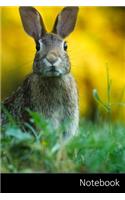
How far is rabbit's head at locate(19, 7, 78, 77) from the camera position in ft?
29.0

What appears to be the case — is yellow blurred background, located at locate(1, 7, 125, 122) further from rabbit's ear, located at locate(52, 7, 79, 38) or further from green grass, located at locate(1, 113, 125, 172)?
green grass, located at locate(1, 113, 125, 172)

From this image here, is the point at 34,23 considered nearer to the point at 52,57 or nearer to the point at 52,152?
the point at 52,57

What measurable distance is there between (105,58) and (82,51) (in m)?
0.65

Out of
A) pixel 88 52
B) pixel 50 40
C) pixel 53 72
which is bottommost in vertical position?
pixel 53 72

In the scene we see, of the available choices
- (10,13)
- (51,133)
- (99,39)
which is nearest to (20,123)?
(51,133)

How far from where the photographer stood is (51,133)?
7.84m

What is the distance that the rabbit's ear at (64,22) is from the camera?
9195 millimetres

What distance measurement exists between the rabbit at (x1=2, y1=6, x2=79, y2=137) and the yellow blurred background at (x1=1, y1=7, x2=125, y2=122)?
2245 mm

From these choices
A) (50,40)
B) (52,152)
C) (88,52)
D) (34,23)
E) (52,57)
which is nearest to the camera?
(52,152)

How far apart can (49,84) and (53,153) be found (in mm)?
1684

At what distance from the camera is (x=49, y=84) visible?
9234mm

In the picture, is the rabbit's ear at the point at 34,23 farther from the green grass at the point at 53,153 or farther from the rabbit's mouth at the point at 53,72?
the green grass at the point at 53,153
